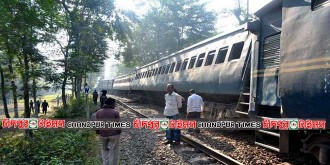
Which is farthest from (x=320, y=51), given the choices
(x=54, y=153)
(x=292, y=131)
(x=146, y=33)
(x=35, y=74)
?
(x=146, y=33)

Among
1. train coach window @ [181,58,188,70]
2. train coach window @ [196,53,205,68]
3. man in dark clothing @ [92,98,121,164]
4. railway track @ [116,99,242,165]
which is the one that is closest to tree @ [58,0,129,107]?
train coach window @ [181,58,188,70]

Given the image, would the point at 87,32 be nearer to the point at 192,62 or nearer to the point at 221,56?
the point at 192,62

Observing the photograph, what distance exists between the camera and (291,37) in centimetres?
525

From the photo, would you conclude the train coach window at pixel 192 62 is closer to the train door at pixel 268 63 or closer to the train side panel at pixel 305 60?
the train door at pixel 268 63

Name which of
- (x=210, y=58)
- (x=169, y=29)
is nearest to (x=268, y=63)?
(x=210, y=58)

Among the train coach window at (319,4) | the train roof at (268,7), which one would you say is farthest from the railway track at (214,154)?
the train roof at (268,7)

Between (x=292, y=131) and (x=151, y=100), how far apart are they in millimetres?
19409

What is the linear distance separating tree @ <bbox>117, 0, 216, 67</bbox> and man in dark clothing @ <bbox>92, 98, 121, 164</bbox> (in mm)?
32410

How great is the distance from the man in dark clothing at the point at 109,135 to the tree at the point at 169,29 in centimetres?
3241

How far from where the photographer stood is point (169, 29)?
4188 cm

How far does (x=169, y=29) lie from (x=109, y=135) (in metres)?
36.8

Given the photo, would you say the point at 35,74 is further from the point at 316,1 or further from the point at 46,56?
the point at 316,1

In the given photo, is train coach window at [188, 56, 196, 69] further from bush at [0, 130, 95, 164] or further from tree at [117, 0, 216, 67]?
tree at [117, 0, 216, 67]

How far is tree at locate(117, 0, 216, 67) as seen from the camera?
40594 mm
